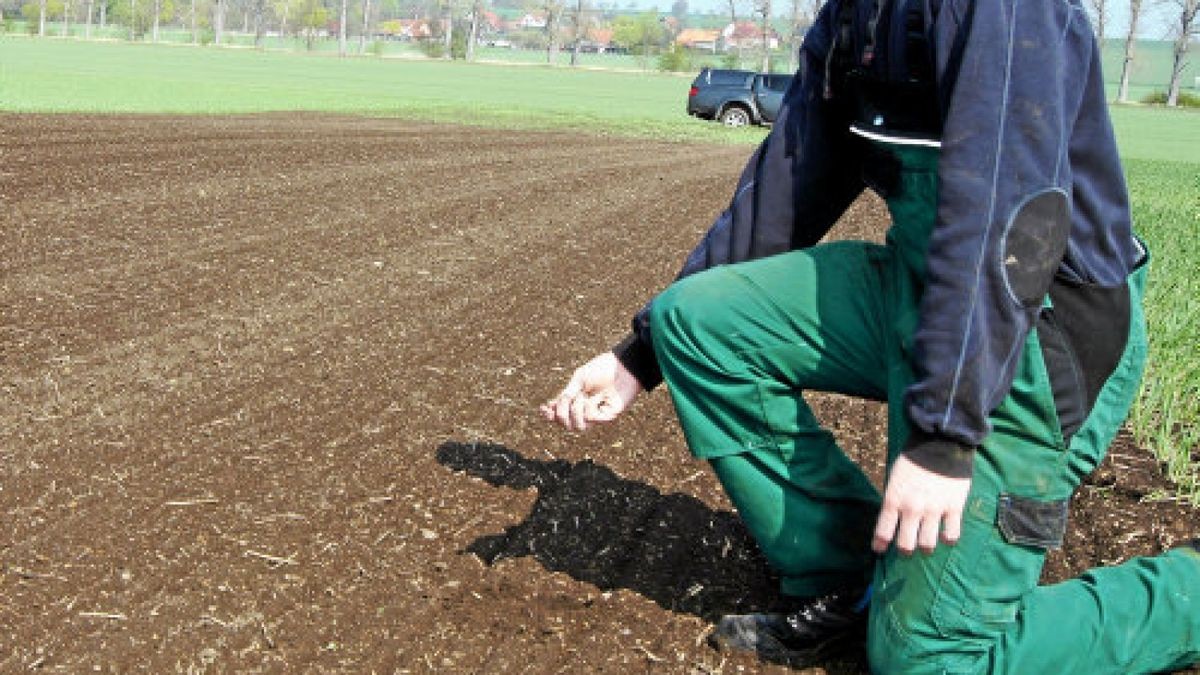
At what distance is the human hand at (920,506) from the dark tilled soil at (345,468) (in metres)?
0.72

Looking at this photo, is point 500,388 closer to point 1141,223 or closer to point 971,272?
point 971,272

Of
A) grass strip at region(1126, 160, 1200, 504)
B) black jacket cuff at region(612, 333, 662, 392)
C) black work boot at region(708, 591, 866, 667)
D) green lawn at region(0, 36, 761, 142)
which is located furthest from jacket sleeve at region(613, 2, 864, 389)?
green lawn at region(0, 36, 761, 142)

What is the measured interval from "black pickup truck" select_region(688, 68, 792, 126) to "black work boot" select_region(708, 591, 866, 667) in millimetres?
28046

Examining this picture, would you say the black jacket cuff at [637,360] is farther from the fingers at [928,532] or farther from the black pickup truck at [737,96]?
the black pickup truck at [737,96]

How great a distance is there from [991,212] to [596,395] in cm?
104

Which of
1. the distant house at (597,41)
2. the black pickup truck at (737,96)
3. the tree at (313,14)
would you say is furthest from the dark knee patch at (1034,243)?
the tree at (313,14)

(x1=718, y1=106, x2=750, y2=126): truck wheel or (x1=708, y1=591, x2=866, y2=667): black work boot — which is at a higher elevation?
(x1=708, y1=591, x2=866, y2=667): black work boot

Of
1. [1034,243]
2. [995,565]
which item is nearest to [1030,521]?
[995,565]

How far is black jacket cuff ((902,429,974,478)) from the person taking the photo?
2.32m

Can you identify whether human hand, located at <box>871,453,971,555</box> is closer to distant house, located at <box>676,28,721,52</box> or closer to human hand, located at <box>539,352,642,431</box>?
human hand, located at <box>539,352,642,431</box>

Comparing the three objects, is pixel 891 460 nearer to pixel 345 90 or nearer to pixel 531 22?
pixel 345 90

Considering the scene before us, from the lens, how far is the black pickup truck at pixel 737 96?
30.5 meters

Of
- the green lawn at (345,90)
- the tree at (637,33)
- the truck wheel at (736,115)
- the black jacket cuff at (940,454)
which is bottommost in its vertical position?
the green lawn at (345,90)

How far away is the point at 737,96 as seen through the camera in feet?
101
